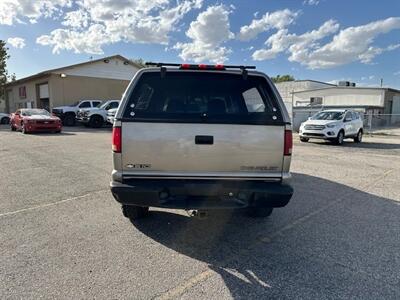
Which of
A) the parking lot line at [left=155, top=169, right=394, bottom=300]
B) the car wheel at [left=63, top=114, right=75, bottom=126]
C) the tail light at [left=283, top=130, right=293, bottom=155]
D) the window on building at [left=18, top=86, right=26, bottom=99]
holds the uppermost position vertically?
the window on building at [left=18, top=86, right=26, bottom=99]

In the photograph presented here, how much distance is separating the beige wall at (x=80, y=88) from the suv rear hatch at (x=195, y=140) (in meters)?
29.0

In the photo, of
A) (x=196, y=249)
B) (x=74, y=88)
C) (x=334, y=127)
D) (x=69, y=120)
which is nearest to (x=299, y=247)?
(x=196, y=249)

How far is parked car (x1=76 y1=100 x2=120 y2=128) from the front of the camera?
2264 centimetres

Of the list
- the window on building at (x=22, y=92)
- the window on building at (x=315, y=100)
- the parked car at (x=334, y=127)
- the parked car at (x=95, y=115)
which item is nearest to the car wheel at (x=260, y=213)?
the parked car at (x=334, y=127)

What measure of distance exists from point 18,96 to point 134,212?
41.2 m

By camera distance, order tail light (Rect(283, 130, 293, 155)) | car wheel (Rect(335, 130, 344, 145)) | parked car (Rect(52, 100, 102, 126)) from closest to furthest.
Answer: tail light (Rect(283, 130, 293, 155)) < car wheel (Rect(335, 130, 344, 145)) < parked car (Rect(52, 100, 102, 126))

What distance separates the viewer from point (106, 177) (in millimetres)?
7176

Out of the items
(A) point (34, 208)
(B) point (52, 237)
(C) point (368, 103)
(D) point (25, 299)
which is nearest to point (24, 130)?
(A) point (34, 208)

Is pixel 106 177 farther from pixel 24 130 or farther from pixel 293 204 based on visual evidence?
pixel 24 130

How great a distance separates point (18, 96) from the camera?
38.6 meters

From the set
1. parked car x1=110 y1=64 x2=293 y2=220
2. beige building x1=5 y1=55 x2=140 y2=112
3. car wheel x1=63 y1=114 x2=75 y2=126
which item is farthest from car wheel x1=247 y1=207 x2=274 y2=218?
beige building x1=5 y1=55 x2=140 y2=112

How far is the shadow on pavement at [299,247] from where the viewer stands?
296 cm

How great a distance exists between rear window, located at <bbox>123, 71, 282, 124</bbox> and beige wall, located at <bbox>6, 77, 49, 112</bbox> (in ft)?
99.0

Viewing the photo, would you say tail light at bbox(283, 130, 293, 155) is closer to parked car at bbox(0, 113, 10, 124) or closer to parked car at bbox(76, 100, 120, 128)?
parked car at bbox(76, 100, 120, 128)
